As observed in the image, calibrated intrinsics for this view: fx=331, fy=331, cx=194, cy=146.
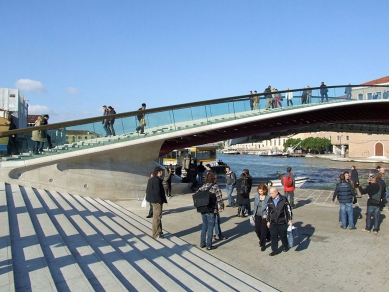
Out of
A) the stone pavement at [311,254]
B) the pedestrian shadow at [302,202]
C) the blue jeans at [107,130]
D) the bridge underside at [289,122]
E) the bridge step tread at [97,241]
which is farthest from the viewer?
the bridge underside at [289,122]

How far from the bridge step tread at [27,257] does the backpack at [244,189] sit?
5.19 meters

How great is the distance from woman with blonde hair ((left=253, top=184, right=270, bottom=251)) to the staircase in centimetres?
114

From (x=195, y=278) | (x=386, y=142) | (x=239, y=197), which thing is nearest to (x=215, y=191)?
(x=195, y=278)

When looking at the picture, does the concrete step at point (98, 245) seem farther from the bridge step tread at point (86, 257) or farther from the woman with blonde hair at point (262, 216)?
the woman with blonde hair at point (262, 216)

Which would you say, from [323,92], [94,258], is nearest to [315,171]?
[323,92]

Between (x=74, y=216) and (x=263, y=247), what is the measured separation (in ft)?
14.1

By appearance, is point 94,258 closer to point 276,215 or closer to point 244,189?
point 276,215

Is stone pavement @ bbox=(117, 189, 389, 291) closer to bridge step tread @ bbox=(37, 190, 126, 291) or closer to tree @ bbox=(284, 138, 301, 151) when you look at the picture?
bridge step tread @ bbox=(37, 190, 126, 291)

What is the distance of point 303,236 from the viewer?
7.32 m

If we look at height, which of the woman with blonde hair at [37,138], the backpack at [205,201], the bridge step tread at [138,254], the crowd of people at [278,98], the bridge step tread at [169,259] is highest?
the crowd of people at [278,98]

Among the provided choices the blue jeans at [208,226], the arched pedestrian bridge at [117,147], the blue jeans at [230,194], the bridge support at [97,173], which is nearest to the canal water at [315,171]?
the arched pedestrian bridge at [117,147]

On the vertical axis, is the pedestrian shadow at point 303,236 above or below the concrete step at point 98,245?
below

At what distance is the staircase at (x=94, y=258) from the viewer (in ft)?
13.4

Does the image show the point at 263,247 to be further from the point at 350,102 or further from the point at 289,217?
the point at 350,102
